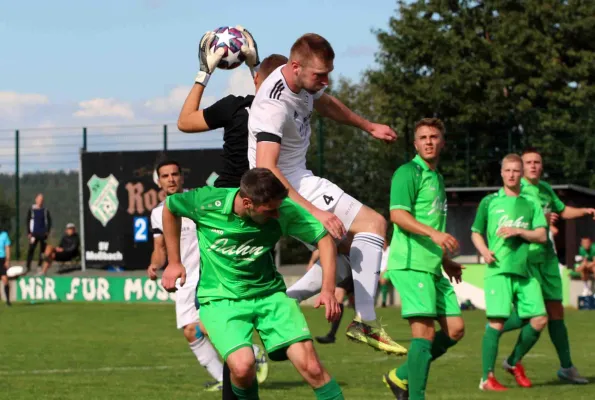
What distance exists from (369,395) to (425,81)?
3452 cm

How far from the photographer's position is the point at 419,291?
8969mm

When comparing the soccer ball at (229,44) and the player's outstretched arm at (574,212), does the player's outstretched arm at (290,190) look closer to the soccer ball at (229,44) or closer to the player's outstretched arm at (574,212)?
the soccer ball at (229,44)

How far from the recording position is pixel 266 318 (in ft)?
23.8

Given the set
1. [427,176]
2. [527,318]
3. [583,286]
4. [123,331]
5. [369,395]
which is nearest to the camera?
[427,176]

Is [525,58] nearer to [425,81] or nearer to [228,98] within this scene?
[425,81]

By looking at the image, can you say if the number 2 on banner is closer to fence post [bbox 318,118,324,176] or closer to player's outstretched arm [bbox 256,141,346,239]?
fence post [bbox 318,118,324,176]

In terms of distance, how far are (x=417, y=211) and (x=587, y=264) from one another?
16.1m

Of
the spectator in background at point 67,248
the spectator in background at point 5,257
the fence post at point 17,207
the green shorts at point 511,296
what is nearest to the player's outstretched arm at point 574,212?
the green shorts at point 511,296

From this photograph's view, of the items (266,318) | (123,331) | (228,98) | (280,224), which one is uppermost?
(228,98)

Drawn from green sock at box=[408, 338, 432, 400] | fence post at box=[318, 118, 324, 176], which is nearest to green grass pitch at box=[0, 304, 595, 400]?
green sock at box=[408, 338, 432, 400]

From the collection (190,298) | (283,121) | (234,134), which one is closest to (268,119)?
(283,121)

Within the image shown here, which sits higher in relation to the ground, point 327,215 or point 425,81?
point 425,81

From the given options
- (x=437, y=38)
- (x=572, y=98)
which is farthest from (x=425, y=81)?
(x=572, y=98)

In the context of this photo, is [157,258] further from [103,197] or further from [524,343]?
[103,197]
